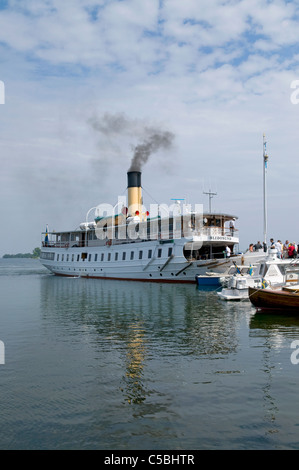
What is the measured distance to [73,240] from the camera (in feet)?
188

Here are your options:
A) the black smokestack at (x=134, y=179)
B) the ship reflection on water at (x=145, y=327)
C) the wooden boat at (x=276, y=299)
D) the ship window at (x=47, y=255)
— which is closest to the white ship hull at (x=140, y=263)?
the ship window at (x=47, y=255)

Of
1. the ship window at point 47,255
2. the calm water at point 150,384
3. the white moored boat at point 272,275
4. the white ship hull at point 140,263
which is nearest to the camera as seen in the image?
the calm water at point 150,384

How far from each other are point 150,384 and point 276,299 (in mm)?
11519

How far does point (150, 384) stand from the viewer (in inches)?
384

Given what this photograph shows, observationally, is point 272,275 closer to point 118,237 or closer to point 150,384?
point 150,384

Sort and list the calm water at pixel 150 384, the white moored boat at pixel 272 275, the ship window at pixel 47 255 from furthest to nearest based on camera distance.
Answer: the ship window at pixel 47 255
the white moored boat at pixel 272 275
the calm water at pixel 150 384

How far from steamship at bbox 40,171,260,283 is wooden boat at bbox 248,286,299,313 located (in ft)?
55.3

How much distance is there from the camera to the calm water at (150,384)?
7086 mm

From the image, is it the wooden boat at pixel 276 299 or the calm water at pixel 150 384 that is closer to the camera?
the calm water at pixel 150 384

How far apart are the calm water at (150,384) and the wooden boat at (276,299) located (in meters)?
1.11

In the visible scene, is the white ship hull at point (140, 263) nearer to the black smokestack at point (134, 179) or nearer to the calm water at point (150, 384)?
the black smokestack at point (134, 179)

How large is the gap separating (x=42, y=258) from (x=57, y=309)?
1719 inches

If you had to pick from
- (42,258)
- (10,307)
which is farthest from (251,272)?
(42,258)

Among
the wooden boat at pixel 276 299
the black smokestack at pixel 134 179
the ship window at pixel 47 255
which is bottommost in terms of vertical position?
the wooden boat at pixel 276 299
